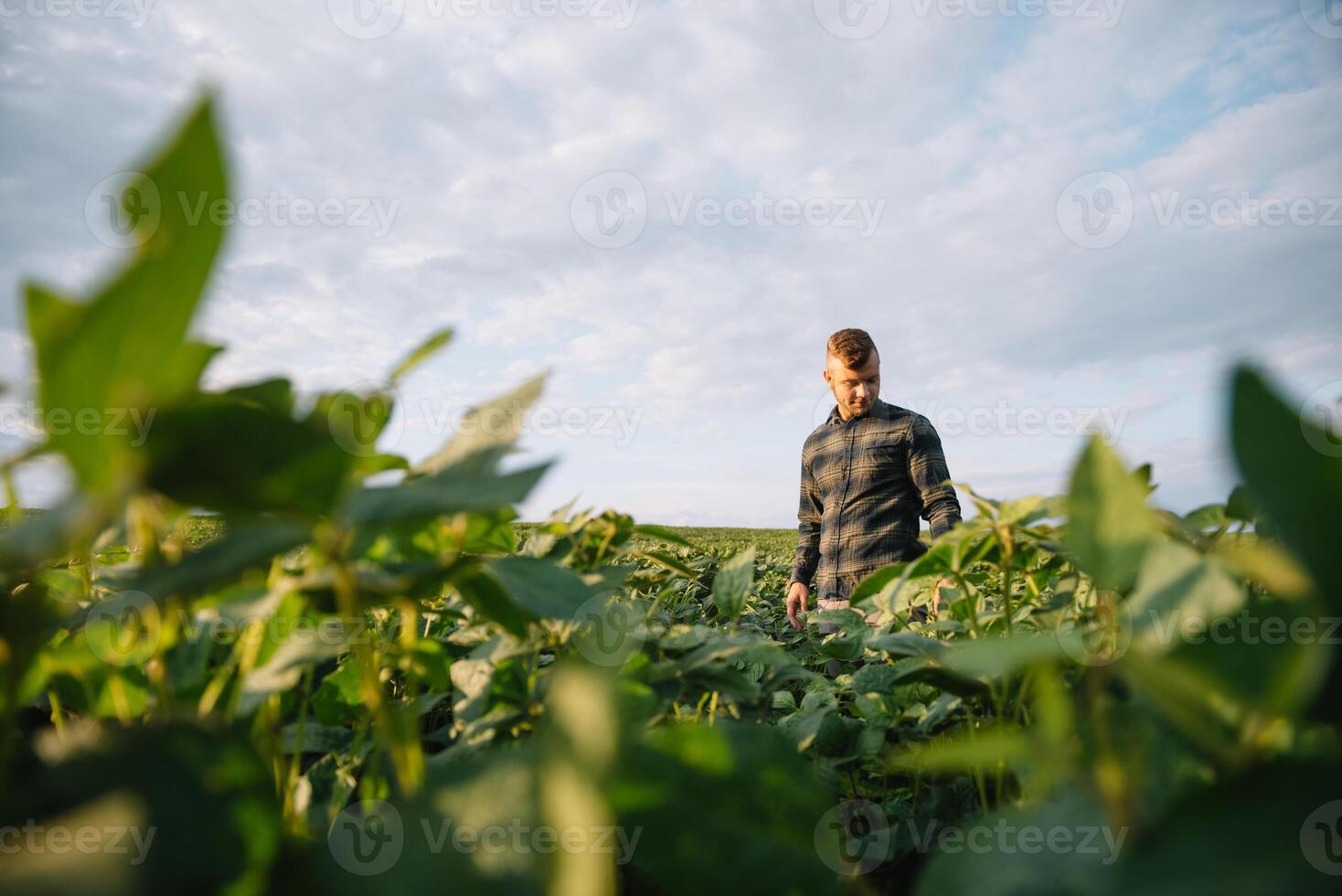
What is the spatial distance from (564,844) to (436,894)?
0.08m

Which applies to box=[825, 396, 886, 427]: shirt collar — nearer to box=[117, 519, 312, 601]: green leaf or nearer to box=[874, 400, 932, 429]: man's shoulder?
box=[874, 400, 932, 429]: man's shoulder

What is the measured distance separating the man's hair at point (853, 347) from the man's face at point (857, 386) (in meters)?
0.03

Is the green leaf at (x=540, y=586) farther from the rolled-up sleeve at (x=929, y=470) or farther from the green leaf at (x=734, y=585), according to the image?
the rolled-up sleeve at (x=929, y=470)

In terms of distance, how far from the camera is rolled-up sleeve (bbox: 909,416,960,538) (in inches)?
162

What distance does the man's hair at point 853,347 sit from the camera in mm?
4559

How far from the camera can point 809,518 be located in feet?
16.2

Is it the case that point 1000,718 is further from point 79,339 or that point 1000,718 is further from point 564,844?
point 79,339

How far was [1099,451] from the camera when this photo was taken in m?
0.44

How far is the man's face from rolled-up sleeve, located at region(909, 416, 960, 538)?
0.39 m

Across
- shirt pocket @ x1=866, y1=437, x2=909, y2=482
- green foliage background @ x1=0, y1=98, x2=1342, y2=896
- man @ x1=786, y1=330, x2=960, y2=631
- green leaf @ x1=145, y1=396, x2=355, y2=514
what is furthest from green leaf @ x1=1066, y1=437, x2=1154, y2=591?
shirt pocket @ x1=866, y1=437, x2=909, y2=482

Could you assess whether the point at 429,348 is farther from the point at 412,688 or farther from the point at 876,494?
the point at 876,494

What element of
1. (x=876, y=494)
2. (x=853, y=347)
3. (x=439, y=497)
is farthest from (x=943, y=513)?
(x=439, y=497)

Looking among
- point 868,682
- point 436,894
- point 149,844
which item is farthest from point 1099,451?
point 868,682

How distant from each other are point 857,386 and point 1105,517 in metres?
4.28
